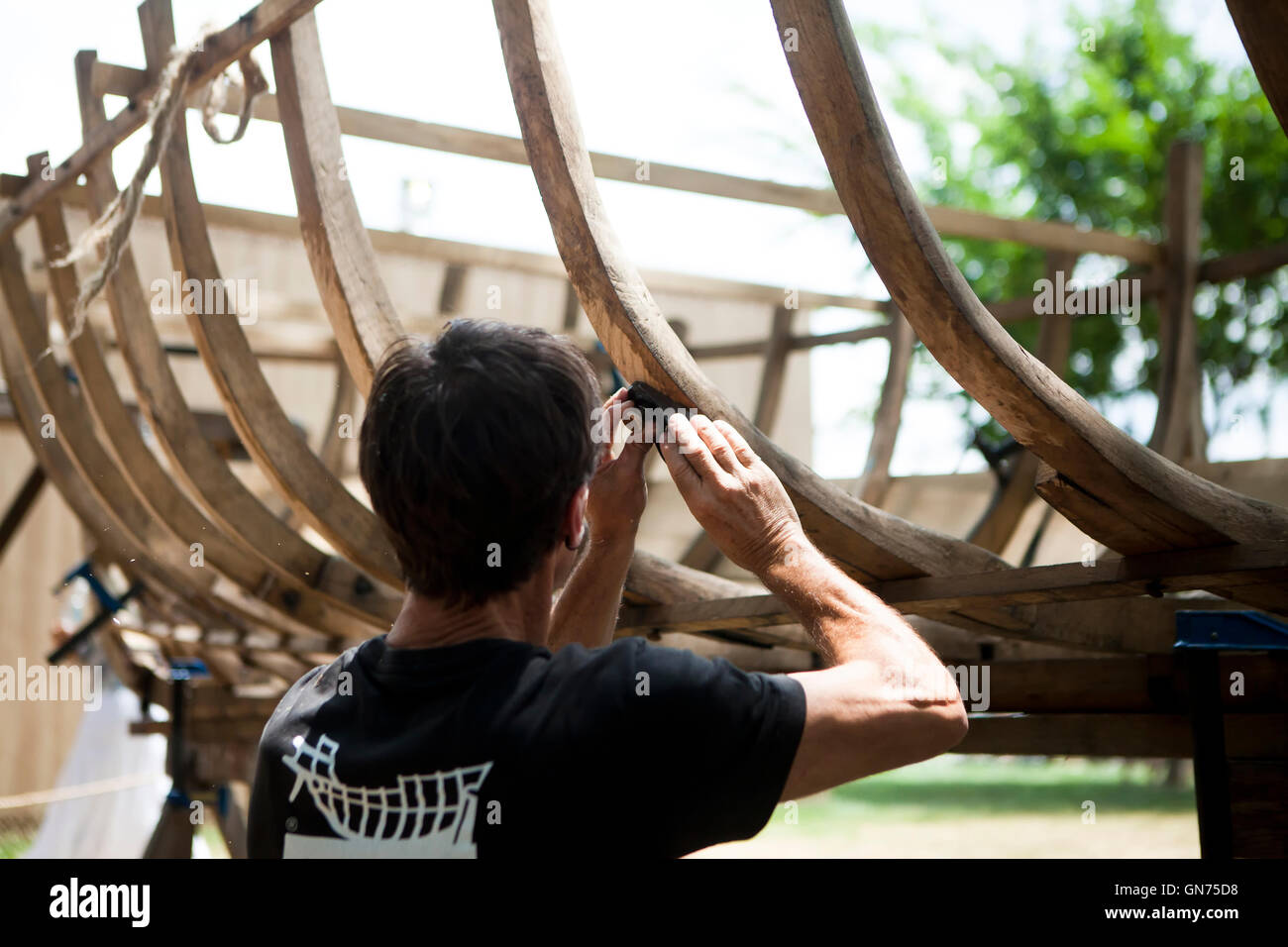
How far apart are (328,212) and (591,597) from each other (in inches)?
34.1

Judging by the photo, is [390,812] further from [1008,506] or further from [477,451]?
[1008,506]

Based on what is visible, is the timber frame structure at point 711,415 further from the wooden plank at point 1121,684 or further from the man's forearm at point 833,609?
the man's forearm at point 833,609

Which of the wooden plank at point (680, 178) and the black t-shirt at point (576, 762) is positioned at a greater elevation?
the wooden plank at point (680, 178)

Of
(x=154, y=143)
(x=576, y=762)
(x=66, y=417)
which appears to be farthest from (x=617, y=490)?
(x=66, y=417)

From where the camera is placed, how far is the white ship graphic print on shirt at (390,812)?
3.74 feet

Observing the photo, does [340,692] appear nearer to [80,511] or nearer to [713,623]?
[713,623]

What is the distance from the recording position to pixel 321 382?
9.59 m

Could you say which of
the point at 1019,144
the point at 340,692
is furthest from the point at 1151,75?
the point at 340,692

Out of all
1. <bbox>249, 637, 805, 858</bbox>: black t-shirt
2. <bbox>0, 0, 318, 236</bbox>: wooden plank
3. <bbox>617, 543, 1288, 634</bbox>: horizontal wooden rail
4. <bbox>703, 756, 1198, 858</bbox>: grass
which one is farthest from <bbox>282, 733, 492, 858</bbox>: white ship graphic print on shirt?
<bbox>703, 756, 1198, 858</bbox>: grass

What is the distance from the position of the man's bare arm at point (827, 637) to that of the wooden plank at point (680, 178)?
1.11 meters

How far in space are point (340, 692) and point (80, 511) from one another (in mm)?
2907

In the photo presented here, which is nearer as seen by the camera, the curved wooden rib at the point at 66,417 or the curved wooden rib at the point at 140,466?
the curved wooden rib at the point at 140,466

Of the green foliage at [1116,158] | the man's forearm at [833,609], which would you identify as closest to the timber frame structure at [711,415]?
the man's forearm at [833,609]

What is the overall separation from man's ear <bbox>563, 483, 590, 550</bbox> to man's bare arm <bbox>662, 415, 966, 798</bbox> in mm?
179
